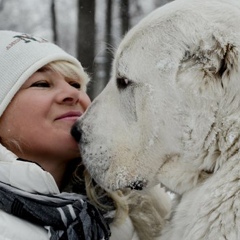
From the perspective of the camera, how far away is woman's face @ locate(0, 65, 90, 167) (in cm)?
246

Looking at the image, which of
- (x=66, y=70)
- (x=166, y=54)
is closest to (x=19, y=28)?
(x=66, y=70)

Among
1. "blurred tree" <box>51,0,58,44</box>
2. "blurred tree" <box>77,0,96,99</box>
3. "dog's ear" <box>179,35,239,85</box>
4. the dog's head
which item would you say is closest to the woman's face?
the dog's head

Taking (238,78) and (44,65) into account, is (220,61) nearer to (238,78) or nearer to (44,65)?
(238,78)

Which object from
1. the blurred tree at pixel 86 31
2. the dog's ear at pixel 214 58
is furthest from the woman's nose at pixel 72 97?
the blurred tree at pixel 86 31

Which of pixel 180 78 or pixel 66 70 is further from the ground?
pixel 180 78

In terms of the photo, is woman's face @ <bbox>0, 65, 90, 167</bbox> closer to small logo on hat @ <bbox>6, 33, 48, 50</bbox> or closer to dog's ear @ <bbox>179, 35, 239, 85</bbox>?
small logo on hat @ <bbox>6, 33, 48, 50</bbox>

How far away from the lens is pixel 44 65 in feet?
8.39

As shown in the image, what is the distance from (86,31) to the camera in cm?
859

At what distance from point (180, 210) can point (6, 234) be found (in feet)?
2.05

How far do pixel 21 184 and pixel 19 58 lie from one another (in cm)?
58

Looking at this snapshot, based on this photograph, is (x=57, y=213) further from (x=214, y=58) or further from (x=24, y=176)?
(x=214, y=58)

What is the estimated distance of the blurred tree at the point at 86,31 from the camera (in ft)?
28.0

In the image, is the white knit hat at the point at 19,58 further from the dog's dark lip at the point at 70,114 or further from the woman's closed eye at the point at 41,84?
the dog's dark lip at the point at 70,114

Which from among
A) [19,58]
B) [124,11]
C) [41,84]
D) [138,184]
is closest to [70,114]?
[41,84]
